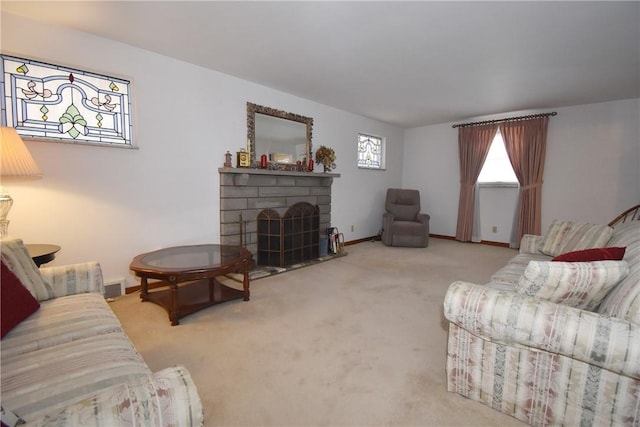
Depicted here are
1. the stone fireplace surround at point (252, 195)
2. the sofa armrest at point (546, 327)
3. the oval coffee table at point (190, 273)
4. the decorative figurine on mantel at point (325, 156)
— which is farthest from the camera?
the decorative figurine on mantel at point (325, 156)

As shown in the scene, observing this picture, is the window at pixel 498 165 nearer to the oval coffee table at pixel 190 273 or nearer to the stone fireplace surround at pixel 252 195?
the stone fireplace surround at pixel 252 195

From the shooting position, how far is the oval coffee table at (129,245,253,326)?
86.7 inches

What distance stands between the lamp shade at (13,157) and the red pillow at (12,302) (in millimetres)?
890

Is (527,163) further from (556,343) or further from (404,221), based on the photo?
(556,343)

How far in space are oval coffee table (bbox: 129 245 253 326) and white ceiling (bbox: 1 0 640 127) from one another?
1898 mm

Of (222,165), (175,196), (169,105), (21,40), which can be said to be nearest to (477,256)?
(222,165)

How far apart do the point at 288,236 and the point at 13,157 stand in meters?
2.62

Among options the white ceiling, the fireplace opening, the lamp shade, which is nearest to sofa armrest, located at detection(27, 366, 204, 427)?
the lamp shade

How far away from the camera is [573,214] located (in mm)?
4539

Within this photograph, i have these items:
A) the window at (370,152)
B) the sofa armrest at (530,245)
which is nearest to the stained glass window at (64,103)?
the window at (370,152)

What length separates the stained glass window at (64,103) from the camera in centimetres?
228

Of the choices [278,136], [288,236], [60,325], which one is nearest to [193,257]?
[60,325]

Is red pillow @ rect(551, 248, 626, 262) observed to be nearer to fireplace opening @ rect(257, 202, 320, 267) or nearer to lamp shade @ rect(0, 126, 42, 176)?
fireplace opening @ rect(257, 202, 320, 267)

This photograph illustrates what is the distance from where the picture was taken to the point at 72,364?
1.06m
